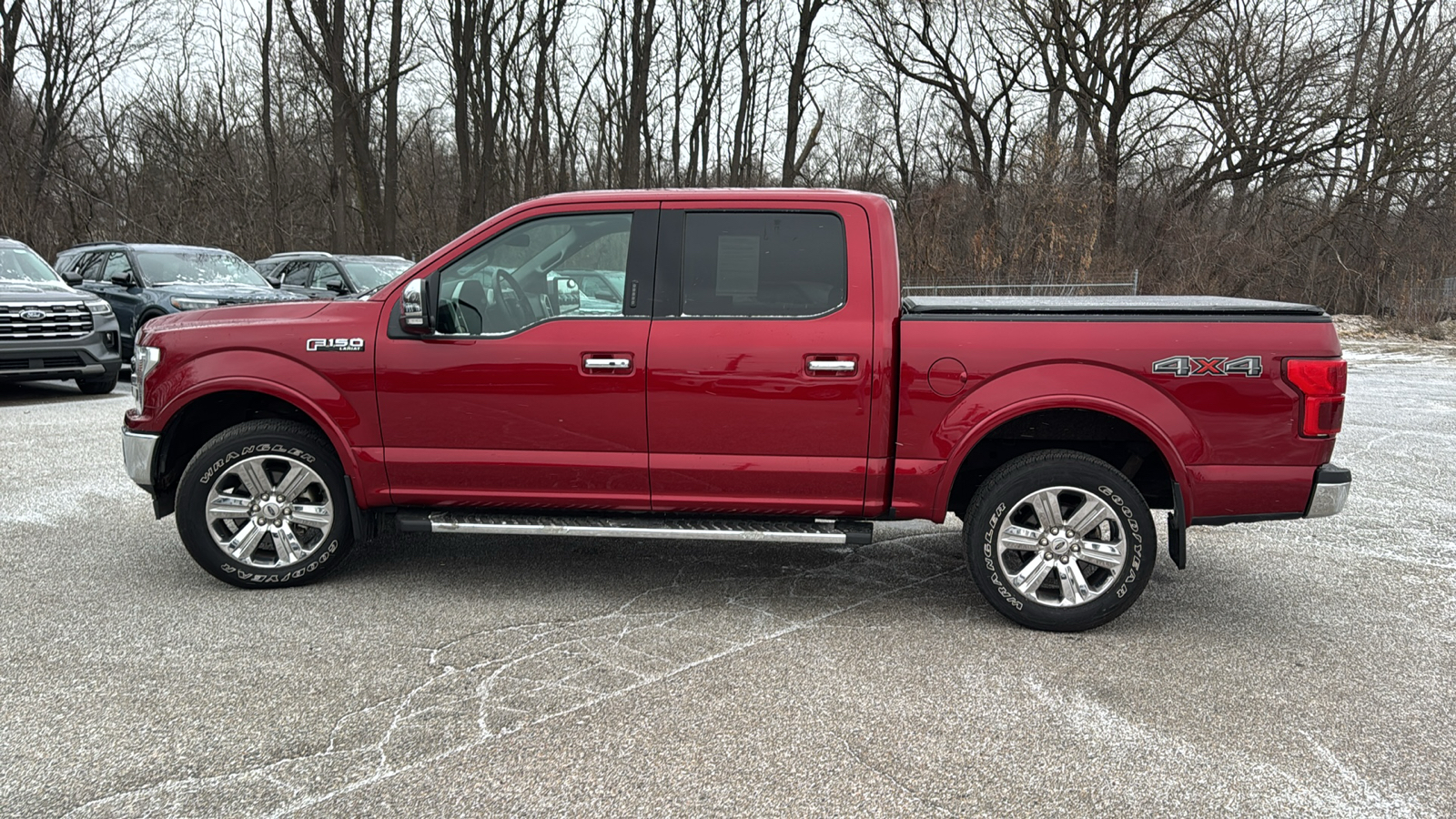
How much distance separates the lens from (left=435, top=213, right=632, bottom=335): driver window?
439 cm

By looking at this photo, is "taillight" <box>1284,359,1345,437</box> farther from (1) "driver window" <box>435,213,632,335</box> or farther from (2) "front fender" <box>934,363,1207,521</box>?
(1) "driver window" <box>435,213,632,335</box>

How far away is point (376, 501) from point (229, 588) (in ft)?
2.87

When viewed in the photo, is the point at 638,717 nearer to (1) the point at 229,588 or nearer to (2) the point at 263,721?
(2) the point at 263,721

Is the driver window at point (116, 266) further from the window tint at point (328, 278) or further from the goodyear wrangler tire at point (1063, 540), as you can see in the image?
the goodyear wrangler tire at point (1063, 540)

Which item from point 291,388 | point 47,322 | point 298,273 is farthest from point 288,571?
point 298,273

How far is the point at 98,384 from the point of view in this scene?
37.2 feet

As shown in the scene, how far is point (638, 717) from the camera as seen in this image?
10.8ft

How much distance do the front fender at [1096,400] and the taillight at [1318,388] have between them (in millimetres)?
418

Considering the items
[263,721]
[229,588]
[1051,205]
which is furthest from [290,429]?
[1051,205]

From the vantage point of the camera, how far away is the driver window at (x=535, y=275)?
14.4 feet

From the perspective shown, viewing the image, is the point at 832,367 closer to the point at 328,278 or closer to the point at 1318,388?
the point at 1318,388

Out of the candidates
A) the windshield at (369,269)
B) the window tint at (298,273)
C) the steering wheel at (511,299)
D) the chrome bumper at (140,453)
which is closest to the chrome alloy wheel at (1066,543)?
the steering wheel at (511,299)

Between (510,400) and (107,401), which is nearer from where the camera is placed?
(510,400)

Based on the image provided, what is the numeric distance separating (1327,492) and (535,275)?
3.64 m
